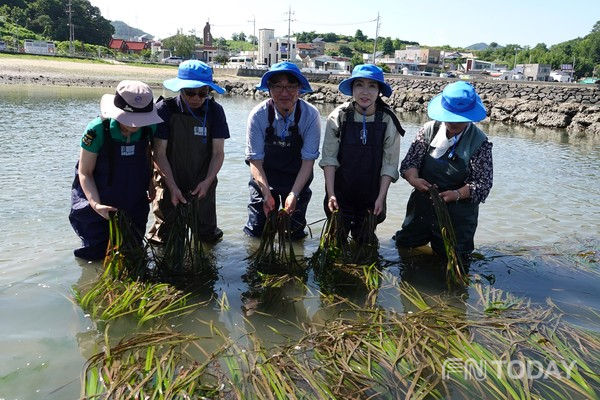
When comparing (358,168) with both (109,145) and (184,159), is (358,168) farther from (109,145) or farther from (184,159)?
(109,145)

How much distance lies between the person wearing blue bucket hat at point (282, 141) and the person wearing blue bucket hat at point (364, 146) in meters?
0.20

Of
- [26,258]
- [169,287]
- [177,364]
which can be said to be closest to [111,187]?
[169,287]

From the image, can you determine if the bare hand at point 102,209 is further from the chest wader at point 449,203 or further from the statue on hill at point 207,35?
the statue on hill at point 207,35

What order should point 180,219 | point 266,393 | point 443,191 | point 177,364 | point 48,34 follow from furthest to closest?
point 48,34 → point 443,191 → point 180,219 → point 177,364 → point 266,393

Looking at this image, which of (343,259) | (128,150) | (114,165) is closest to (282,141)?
(343,259)

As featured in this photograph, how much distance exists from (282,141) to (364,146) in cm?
80

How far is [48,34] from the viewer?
75.5 metres

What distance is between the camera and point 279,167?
15.2ft

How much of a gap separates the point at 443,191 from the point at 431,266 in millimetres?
803

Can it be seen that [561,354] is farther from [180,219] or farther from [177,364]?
[180,219]

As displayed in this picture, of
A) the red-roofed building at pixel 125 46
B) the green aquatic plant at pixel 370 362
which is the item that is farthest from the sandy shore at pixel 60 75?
the red-roofed building at pixel 125 46

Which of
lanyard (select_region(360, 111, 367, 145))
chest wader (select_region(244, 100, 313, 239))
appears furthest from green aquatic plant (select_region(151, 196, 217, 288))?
lanyard (select_region(360, 111, 367, 145))

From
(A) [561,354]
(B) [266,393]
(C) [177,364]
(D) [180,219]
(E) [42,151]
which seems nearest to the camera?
(B) [266,393]

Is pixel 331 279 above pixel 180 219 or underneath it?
underneath
